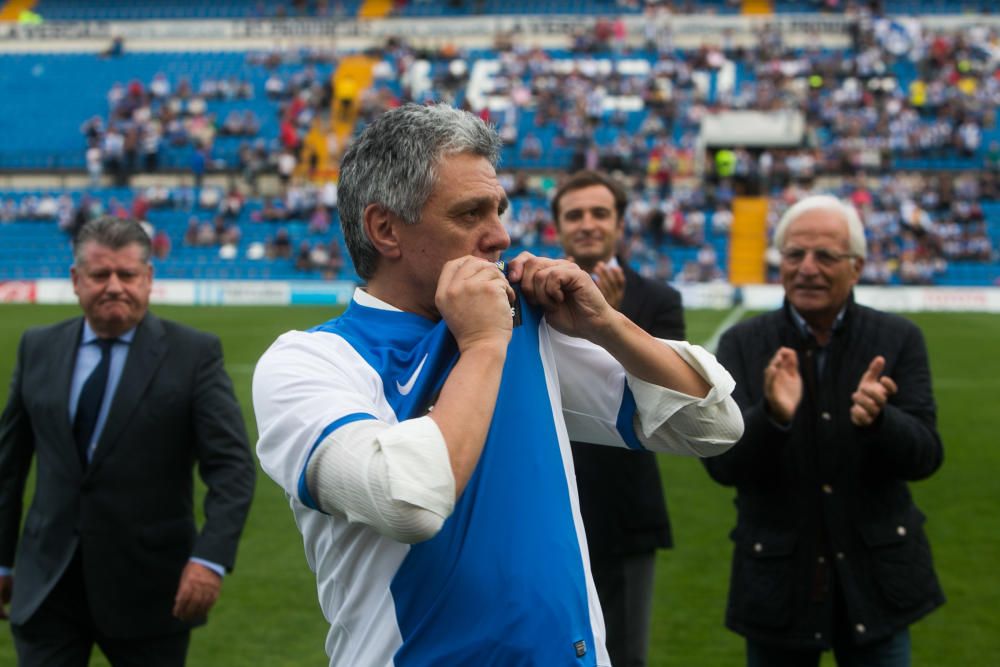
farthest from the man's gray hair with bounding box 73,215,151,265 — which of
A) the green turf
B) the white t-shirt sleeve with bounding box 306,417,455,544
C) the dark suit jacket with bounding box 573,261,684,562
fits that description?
the green turf

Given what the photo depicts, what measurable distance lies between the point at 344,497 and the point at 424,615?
0.31 m

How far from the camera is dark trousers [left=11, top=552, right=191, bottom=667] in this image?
3.97m

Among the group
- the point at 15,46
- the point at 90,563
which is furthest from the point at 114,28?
the point at 90,563

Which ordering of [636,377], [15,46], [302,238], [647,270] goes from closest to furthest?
[636,377] → [647,270] → [302,238] → [15,46]

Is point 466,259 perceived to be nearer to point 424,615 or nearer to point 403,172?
point 403,172

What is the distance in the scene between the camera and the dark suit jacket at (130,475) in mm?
4043

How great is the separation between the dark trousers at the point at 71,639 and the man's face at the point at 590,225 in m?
2.31

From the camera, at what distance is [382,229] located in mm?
2338

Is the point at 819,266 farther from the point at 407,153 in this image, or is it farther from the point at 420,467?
the point at 420,467

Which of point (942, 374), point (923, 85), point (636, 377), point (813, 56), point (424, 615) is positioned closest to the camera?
point (424, 615)

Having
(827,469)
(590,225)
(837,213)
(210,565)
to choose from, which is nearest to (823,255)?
(837,213)

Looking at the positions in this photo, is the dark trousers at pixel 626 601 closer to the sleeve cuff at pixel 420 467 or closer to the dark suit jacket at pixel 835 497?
the dark suit jacket at pixel 835 497

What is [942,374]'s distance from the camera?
55.8ft

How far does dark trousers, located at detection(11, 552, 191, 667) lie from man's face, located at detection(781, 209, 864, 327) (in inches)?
97.0
